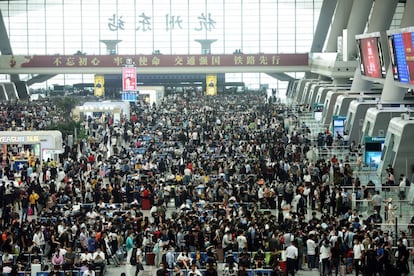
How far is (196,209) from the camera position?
71.4 ft

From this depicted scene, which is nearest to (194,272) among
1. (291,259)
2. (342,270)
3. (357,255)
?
(291,259)

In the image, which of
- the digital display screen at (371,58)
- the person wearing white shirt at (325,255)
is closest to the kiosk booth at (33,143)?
the digital display screen at (371,58)

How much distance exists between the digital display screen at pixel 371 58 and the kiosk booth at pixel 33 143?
13.3 m

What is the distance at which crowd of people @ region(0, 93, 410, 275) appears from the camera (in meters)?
17.8

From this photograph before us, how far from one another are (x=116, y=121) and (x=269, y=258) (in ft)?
92.5

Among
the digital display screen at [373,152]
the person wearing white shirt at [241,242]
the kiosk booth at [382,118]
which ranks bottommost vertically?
the person wearing white shirt at [241,242]

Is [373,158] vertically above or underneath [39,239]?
above

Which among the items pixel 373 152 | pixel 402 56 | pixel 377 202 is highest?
pixel 402 56

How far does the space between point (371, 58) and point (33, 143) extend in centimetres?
1524

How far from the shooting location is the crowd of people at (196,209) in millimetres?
17812

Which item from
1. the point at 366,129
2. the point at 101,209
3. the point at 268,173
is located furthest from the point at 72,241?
the point at 366,129

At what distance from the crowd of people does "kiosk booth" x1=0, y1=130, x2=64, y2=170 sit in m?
0.48

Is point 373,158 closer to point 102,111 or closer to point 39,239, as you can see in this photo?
point 39,239

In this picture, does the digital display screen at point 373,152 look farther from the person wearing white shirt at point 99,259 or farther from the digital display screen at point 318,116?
the digital display screen at point 318,116
